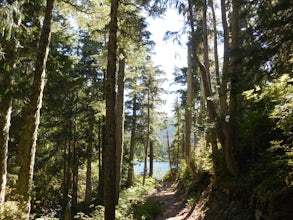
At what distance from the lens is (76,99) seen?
713 inches

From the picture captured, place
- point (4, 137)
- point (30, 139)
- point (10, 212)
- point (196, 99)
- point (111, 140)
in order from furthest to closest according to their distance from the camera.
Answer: point (196, 99)
point (111, 140)
point (4, 137)
point (30, 139)
point (10, 212)

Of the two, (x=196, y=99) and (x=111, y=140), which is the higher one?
(x=196, y=99)

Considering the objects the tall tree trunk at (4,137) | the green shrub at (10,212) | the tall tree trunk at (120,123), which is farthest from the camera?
the tall tree trunk at (120,123)

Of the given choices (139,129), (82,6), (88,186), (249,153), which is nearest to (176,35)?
(82,6)

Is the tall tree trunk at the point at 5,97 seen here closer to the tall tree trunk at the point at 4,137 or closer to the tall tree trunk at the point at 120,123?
the tall tree trunk at the point at 4,137

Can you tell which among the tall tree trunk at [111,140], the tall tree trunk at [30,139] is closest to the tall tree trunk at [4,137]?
the tall tree trunk at [30,139]

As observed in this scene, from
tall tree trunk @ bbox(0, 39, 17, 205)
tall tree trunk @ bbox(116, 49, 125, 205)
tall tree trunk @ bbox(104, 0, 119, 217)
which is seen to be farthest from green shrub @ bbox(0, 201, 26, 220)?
tall tree trunk @ bbox(116, 49, 125, 205)

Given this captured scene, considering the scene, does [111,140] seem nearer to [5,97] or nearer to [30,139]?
[30,139]

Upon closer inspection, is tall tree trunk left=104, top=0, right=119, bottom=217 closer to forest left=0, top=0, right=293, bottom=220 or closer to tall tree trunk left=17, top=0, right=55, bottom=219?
forest left=0, top=0, right=293, bottom=220

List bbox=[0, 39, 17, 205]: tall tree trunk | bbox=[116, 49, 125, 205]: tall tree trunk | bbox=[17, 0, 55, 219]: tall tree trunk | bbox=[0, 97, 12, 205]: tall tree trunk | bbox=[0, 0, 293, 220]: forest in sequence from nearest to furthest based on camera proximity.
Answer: bbox=[0, 0, 293, 220]: forest, bbox=[17, 0, 55, 219]: tall tree trunk, bbox=[0, 97, 12, 205]: tall tree trunk, bbox=[0, 39, 17, 205]: tall tree trunk, bbox=[116, 49, 125, 205]: tall tree trunk

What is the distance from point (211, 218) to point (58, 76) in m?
8.08

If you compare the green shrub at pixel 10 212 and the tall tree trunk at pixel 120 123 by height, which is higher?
the tall tree trunk at pixel 120 123

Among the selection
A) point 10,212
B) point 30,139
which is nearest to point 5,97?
point 30,139

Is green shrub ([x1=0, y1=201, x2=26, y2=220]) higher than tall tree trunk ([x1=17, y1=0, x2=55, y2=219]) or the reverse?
the reverse
